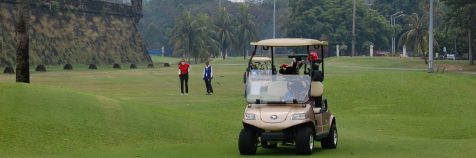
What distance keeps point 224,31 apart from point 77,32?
67361mm

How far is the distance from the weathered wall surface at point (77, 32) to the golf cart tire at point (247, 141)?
6188 centimetres

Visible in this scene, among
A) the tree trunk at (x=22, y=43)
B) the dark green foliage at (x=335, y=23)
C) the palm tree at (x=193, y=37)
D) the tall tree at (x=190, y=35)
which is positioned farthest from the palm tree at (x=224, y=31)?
the tree trunk at (x=22, y=43)

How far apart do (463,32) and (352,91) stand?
7366 centimetres

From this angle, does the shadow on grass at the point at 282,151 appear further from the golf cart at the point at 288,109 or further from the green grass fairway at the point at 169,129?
the golf cart at the point at 288,109

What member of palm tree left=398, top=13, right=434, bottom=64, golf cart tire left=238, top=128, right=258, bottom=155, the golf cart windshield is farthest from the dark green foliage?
golf cart tire left=238, top=128, right=258, bottom=155

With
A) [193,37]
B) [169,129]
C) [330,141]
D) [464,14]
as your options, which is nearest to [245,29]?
[193,37]

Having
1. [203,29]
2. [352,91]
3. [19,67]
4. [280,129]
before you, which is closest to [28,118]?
[280,129]

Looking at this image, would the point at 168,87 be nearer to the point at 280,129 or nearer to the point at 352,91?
the point at 352,91

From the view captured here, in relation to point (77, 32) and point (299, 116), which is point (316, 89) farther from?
point (77, 32)

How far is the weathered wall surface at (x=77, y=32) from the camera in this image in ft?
277

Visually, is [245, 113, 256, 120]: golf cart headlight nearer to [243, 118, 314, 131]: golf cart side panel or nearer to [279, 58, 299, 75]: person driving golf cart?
[243, 118, 314, 131]: golf cart side panel

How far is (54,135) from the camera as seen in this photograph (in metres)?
19.0

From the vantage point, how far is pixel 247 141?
684 inches

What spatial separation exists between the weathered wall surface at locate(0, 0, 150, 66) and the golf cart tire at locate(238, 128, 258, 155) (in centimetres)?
6188
